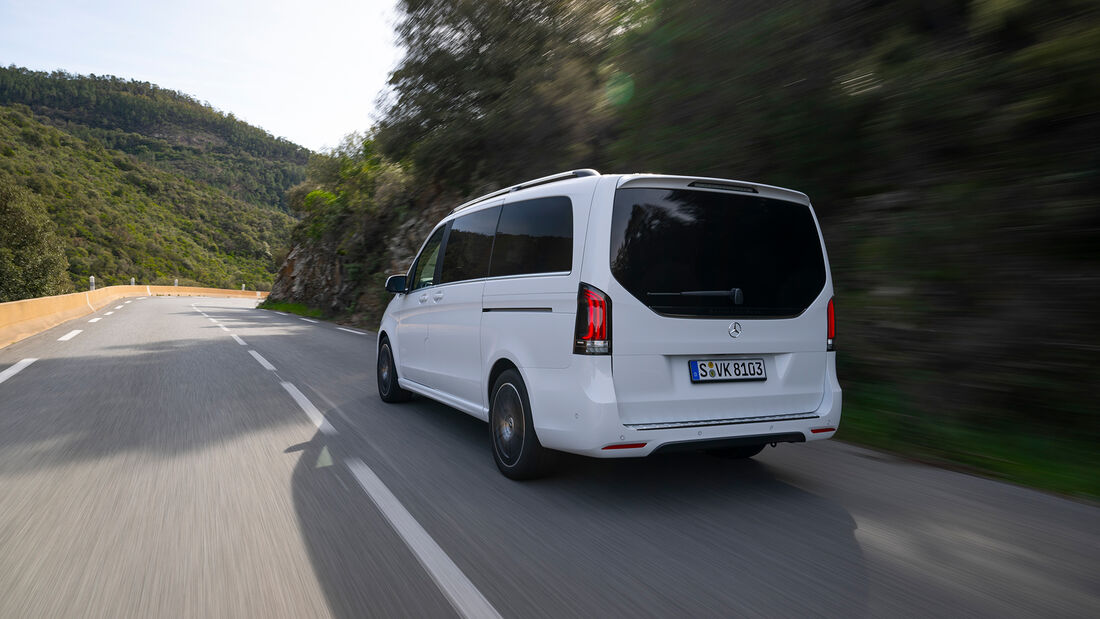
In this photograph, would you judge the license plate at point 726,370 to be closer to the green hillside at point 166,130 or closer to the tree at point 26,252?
the tree at point 26,252

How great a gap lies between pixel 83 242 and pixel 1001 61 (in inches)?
2833

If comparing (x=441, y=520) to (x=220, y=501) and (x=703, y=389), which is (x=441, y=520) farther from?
(x=703, y=389)

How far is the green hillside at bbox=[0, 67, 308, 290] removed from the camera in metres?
62.2

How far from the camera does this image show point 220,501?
12.4 feet

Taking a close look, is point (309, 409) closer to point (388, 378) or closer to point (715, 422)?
point (388, 378)

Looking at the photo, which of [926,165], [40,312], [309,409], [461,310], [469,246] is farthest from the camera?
[40,312]

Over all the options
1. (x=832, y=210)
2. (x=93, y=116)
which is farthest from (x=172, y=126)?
(x=832, y=210)

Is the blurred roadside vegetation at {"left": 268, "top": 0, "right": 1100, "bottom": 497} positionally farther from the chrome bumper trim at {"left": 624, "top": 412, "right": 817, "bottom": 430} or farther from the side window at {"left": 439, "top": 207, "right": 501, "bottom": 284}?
the side window at {"left": 439, "top": 207, "right": 501, "bottom": 284}

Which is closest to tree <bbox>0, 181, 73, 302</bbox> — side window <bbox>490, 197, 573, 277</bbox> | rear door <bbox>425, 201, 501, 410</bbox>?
rear door <bbox>425, 201, 501, 410</bbox>

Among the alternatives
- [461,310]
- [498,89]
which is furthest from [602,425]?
[498,89]

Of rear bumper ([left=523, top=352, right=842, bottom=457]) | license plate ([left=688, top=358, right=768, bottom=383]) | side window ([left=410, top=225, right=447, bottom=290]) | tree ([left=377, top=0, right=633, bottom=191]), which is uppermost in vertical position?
tree ([left=377, top=0, right=633, bottom=191])

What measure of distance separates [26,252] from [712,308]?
6101 cm

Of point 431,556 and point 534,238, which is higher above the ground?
point 534,238

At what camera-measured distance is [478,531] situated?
10.9 feet
